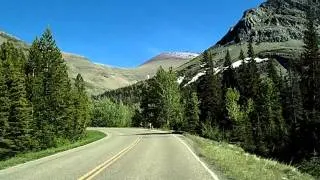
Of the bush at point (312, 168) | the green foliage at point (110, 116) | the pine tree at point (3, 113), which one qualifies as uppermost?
the green foliage at point (110, 116)

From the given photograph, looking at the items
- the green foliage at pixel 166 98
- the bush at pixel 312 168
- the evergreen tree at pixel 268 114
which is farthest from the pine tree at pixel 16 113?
the green foliage at pixel 166 98

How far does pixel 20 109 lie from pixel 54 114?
774 cm

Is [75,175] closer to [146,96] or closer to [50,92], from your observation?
[50,92]

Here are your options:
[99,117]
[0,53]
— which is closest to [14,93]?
[0,53]

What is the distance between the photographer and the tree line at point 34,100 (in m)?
46.5

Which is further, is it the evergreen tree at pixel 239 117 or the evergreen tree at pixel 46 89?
the evergreen tree at pixel 239 117

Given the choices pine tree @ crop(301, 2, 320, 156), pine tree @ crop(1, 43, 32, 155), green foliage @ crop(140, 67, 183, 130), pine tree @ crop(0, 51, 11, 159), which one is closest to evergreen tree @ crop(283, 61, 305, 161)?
pine tree @ crop(301, 2, 320, 156)

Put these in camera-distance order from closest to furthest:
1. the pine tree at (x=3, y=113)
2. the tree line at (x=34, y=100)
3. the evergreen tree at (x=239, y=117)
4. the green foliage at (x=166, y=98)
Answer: the pine tree at (x=3, y=113), the tree line at (x=34, y=100), the evergreen tree at (x=239, y=117), the green foliage at (x=166, y=98)

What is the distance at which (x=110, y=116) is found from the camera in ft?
444

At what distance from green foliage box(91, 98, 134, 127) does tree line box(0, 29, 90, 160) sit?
73155 millimetres

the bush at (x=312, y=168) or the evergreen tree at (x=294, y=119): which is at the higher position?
the evergreen tree at (x=294, y=119)

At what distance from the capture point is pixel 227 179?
46.9 feet

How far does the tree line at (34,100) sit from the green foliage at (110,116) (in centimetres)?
7315

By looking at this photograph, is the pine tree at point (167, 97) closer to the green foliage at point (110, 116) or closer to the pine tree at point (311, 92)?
the green foliage at point (110, 116)
